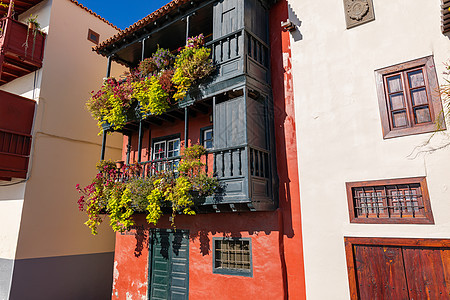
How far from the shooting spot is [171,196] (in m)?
7.75

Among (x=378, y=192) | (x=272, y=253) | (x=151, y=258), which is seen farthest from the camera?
(x=151, y=258)

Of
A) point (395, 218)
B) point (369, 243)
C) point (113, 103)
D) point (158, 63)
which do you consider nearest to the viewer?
point (395, 218)

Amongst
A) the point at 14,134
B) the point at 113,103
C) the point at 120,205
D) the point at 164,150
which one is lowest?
the point at 120,205

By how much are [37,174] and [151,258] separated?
543 centimetres

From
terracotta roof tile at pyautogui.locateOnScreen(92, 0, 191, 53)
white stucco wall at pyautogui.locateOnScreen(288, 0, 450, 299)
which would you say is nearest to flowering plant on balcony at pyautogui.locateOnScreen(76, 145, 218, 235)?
white stucco wall at pyautogui.locateOnScreen(288, 0, 450, 299)

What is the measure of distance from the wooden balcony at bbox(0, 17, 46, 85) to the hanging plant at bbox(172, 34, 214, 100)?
22.4ft

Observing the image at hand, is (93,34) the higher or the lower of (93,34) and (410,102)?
the higher

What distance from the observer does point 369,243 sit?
636 cm

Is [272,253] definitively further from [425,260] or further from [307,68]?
[307,68]

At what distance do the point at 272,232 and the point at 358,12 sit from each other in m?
5.89

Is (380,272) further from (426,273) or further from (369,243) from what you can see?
A: (426,273)

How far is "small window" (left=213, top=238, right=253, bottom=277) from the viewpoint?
307 inches

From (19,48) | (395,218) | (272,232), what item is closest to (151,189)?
(272,232)

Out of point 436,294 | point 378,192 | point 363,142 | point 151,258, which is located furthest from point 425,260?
point 151,258
